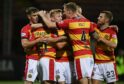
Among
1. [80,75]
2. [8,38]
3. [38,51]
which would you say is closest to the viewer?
[80,75]

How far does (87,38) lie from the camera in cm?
1081

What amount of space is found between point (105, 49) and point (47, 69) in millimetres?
1514

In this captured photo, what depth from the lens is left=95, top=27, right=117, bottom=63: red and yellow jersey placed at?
11.8 m

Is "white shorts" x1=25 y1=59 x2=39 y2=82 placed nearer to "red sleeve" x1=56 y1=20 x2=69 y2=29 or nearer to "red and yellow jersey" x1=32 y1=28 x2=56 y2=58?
"red and yellow jersey" x1=32 y1=28 x2=56 y2=58

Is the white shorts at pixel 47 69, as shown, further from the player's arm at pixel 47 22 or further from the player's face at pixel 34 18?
the player's face at pixel 34 18

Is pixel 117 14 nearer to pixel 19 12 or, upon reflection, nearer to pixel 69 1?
pixel 19 12

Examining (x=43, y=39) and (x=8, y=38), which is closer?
(x=43, y=39)

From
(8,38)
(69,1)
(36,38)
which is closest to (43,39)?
(36,38)

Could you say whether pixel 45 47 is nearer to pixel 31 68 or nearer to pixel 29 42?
pixel 29 42

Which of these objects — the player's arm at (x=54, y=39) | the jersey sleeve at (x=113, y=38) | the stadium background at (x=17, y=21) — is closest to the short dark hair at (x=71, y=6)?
the player's arm at (x=54, y=39)

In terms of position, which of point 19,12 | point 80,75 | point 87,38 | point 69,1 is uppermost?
point 19,12

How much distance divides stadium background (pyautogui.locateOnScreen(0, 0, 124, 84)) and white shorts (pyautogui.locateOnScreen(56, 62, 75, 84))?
9.85m

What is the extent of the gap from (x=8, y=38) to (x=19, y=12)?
1527 mm

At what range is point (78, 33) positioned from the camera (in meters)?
10.8
